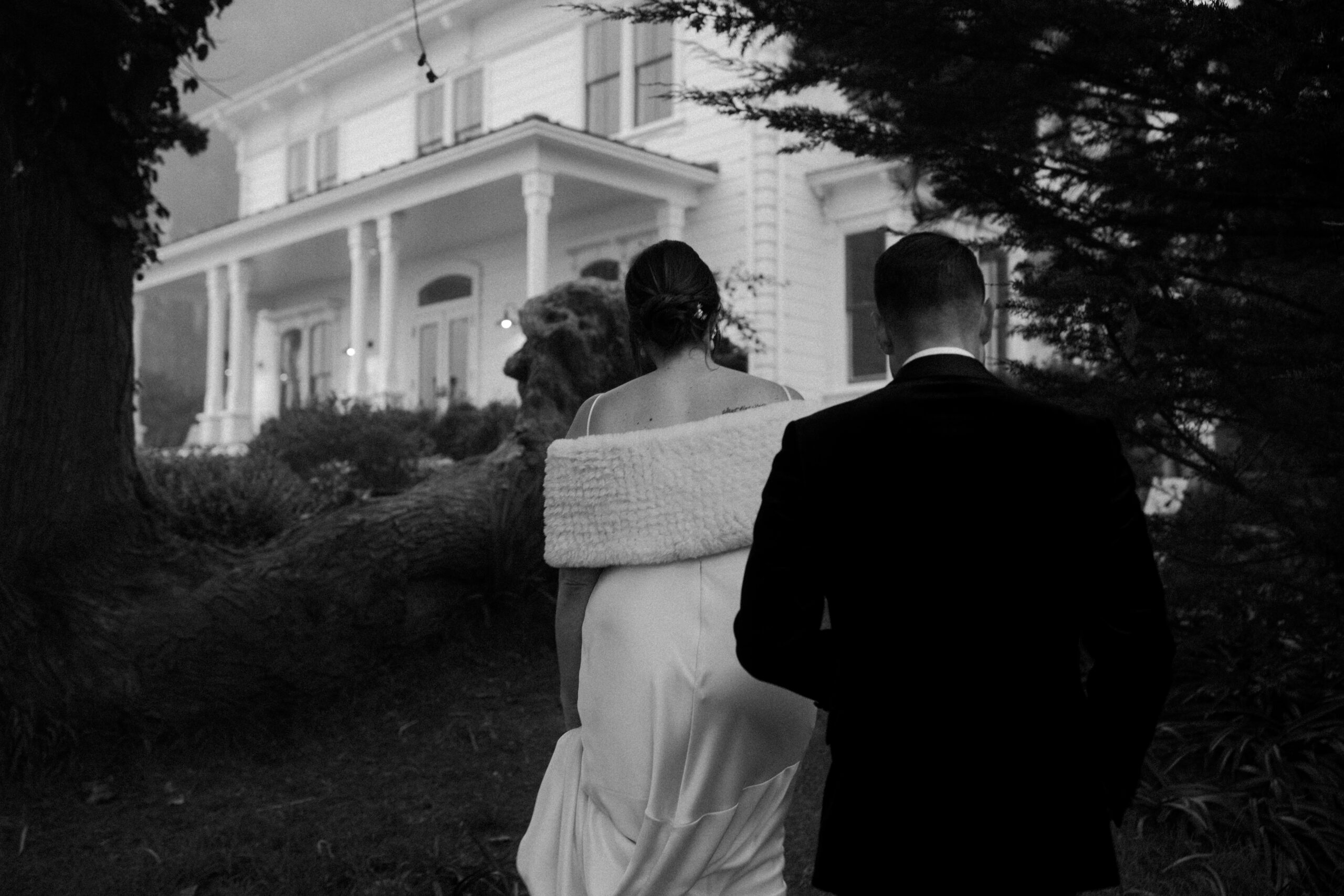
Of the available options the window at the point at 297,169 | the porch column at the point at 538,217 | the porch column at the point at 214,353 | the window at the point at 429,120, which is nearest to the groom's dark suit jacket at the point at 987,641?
the porch column at the point at 538,217

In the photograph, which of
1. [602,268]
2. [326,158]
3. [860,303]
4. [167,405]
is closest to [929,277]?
[860,303]

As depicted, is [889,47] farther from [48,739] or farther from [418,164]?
[418,164]

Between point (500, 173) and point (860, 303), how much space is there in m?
5.19

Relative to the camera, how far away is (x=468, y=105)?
20.1 metres

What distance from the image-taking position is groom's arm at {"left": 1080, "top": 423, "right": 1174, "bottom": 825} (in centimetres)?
193

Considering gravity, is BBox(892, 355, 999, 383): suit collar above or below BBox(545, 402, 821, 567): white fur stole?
above

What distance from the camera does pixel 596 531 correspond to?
287 cm

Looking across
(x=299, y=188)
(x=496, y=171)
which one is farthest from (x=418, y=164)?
(x=299, y=188)

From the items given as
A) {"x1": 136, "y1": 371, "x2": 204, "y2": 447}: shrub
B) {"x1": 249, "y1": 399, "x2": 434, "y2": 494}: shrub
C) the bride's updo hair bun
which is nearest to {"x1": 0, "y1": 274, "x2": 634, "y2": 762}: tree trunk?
the bride's updo hair bun

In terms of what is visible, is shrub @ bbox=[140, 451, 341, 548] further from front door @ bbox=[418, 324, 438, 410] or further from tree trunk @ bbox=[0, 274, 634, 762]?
front door @ bbox=[418, 324, 438, 410]

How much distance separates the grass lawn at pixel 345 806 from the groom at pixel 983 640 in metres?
2.49

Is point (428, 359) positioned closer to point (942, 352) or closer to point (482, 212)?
point (482, 212)

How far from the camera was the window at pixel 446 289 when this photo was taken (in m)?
20.2

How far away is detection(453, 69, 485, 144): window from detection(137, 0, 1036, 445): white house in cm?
4
